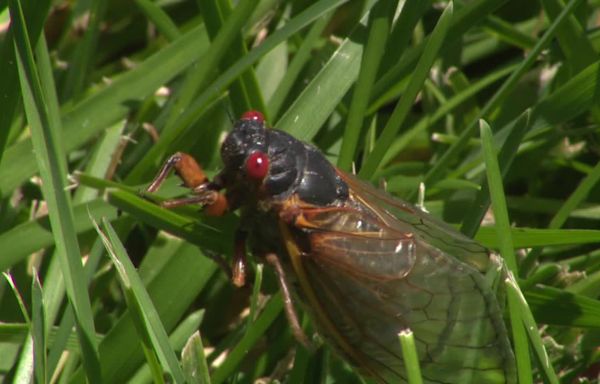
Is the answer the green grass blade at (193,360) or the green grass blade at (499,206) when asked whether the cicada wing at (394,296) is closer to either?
the green grass blade at (499,206)

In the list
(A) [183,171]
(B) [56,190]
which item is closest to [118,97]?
(A) [183,171]

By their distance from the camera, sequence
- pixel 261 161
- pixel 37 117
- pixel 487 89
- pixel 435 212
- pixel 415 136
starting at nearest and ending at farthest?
pixel 37 117, pixel 261 161, pixel 435 212, pixel 415 136, pixel 487 89

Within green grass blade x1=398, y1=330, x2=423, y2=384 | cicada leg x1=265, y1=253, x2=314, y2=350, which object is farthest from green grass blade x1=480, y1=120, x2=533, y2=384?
cicada leg x1=265, y1=253, x2=314, y2=350

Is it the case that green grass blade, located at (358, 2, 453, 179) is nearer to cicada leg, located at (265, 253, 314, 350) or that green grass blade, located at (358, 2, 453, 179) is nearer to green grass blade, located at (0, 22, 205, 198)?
cicada leg, located at (265, 253, 314, 350)

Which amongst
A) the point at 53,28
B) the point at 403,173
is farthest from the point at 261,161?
the point at 53,28

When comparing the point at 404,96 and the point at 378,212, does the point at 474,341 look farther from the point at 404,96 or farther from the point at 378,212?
the point at 404,96

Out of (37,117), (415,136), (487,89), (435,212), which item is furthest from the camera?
(487,89)
